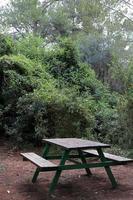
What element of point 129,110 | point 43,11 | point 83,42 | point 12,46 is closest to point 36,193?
point 129,110

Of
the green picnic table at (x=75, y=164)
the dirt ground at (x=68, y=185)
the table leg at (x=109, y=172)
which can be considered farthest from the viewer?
the table leg at (x=109, y=172)

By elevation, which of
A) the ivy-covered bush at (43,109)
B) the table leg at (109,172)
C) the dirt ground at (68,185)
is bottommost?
the dirt ground at (68,185)

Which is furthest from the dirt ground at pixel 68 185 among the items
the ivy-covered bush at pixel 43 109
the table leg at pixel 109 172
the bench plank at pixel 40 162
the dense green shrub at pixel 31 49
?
the dense green shrub at pixel 31 49

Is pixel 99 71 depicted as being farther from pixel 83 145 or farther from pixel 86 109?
pixel 83 145

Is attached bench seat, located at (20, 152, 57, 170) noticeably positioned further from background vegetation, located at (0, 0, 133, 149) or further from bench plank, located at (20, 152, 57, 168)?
background vegetation, located at (0, 0, 133, 149)

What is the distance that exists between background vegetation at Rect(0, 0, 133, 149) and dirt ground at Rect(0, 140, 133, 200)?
82.4 inches

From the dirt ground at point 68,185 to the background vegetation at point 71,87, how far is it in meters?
2.09

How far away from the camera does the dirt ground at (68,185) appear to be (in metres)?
5.10

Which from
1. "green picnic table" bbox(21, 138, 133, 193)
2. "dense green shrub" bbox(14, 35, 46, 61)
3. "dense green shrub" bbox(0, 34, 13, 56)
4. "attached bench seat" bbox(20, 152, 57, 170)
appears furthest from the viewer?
"dense green shrub" bbox(14, 35, 46, 61)

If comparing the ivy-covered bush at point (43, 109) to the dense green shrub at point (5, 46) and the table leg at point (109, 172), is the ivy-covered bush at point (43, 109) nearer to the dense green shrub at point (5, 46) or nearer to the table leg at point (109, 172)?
the dense green shrub at point (5, 46)

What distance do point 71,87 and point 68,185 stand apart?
21.7 ft

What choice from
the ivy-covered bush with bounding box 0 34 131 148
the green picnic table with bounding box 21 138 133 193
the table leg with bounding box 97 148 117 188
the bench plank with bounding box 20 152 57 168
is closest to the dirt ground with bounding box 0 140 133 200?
the table leg with bounding box 97 148 117 188

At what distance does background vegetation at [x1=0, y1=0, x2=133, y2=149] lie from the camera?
9023 millimetres

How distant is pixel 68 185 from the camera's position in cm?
570
